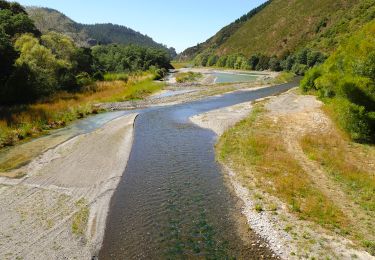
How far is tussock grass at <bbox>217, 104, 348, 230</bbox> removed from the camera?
62.0ft

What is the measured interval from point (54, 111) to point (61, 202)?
27.3 metres

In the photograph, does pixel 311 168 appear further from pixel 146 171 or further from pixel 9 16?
pixel 9 16

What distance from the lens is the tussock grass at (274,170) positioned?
18906 millimetres

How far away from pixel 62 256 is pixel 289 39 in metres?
188

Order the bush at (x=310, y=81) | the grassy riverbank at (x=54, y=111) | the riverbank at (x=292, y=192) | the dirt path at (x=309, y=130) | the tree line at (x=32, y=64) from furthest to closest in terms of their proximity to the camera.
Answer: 1. the bush at (x=310, y=81)
2. the tree line at (x=32, y=64)
3. the grassy riverbank at (x=54, y=111)
4. the dirt path at (x=309, y=130)
5. the riverbank at (x=292, y=192)

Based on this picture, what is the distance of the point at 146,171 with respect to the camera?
2677cm

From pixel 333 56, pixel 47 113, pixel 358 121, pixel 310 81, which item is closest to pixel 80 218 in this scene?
pixel 358 121

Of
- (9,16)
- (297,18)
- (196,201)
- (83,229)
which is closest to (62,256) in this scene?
(83,229)

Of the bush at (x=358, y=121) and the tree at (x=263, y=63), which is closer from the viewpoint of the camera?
the bush at (x=358, y=121)

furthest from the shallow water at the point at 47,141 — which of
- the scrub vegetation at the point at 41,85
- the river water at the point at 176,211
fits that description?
the river water at the point at 176,211

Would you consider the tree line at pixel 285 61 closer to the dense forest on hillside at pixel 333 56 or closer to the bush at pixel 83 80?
the dense forest on hillside at pixel 333 56

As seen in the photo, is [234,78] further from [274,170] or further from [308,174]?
[308,174]

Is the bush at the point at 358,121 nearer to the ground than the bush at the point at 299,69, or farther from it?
farther from it

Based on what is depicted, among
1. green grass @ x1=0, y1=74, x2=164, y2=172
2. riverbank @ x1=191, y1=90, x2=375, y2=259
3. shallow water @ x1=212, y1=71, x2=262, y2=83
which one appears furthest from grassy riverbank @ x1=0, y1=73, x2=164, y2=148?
shallow water @ x1=212, y1=71, x2=262, y2=83
